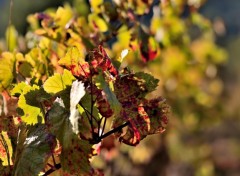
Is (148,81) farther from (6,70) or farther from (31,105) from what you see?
(6,70)

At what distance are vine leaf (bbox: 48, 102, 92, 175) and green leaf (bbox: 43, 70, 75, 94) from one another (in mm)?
48

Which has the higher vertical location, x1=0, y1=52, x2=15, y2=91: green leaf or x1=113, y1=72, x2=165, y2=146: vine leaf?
x1=0, y1=52, x2=15, y2=91: green leaf

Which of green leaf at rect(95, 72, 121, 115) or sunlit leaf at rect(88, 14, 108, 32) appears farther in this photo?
sunlit leaf at rect(88, 14, 108, 32)

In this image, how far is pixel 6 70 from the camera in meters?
1.74

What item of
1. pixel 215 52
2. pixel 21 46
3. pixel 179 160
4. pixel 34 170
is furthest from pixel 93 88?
pixel 179 160

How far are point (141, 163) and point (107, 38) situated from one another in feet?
18.9

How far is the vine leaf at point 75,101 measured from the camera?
1.19 meters

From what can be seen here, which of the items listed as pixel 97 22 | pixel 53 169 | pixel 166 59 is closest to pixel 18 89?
pixel 53 169

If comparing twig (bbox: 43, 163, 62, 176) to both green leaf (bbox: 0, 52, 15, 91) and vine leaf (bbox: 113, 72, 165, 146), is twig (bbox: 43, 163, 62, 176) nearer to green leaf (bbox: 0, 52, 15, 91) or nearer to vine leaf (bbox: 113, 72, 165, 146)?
vine leaf (bbox: 113, 72, 165, 146)

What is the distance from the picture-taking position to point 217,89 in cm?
918

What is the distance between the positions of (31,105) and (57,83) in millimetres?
106

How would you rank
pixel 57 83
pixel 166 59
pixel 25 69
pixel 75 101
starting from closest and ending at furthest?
1. pixel 75 101
2. pixel 57 83
3. pixel 25 69
4. pixel 166 59

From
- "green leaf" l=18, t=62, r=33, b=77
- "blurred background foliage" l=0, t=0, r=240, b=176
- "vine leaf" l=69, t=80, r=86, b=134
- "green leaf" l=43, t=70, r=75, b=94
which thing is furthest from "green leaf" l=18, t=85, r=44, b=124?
"blurred background foliage" l=0, t=0, r=240, b=176

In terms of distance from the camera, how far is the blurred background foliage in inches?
90.0
